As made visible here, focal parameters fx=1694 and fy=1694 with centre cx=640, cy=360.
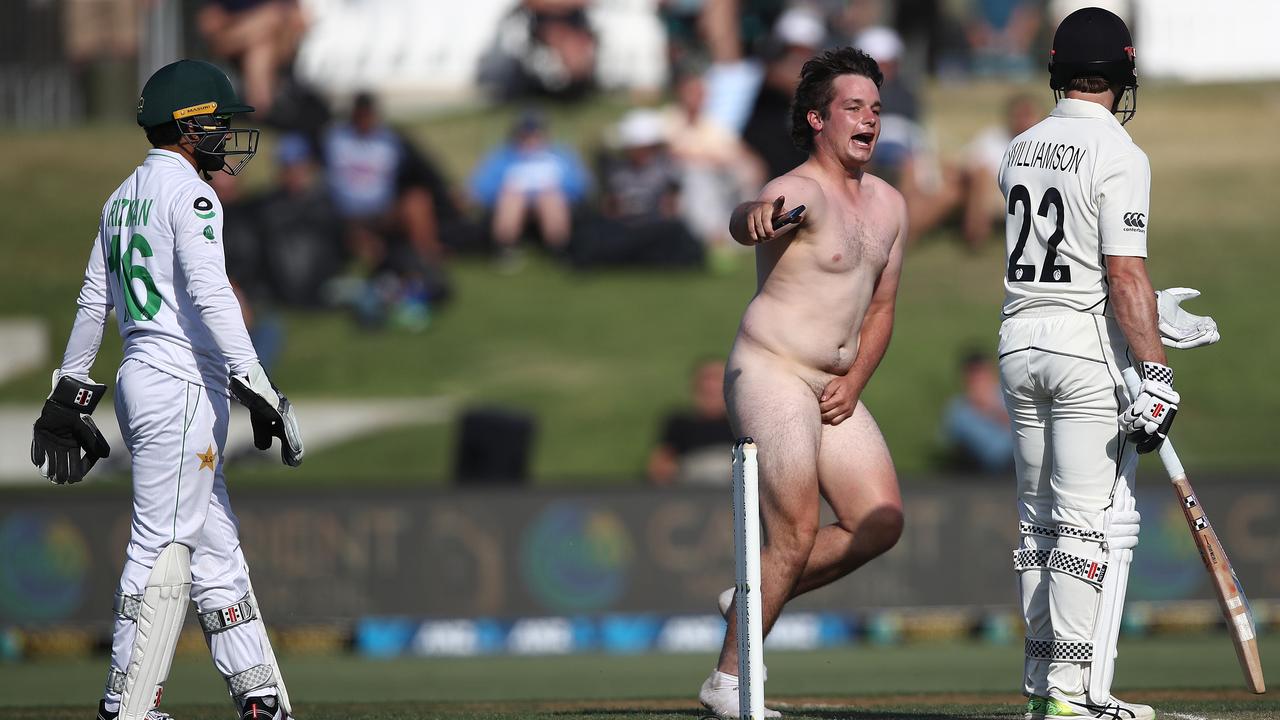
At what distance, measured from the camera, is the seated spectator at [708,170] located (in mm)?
18109

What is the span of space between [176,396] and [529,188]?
13.1 meters

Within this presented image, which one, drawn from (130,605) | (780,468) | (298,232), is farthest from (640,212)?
(130,605)

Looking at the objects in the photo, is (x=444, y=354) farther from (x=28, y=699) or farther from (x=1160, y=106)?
(x=1160, y=106)

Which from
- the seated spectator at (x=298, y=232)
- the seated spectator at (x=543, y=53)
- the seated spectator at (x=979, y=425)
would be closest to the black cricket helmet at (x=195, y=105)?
the seated spectator at (x=979, y=425)

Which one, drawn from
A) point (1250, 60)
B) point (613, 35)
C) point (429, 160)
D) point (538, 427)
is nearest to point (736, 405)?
point (538, 427)

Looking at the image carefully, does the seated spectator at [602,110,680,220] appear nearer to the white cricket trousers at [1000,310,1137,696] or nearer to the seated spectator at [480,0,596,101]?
the seated spectator at [480,0,596,101]

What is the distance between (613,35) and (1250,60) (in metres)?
8.85

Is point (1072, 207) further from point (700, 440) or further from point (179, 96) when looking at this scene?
point (700, 440)

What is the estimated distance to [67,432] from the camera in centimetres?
628

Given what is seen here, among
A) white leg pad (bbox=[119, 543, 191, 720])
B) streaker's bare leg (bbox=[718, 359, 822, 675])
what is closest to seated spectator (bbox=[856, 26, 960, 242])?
streaker's bare leg (bbox=[718, 359, 822, 675])

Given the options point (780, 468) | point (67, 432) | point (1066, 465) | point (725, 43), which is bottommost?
point (780, 468)

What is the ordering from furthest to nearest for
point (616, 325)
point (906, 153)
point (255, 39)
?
point (255, 39), point (616, 325), point (906, 153)

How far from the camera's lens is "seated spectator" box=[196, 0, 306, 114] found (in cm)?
1966

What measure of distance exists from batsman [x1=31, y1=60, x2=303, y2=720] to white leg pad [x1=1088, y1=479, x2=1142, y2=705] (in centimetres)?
286
